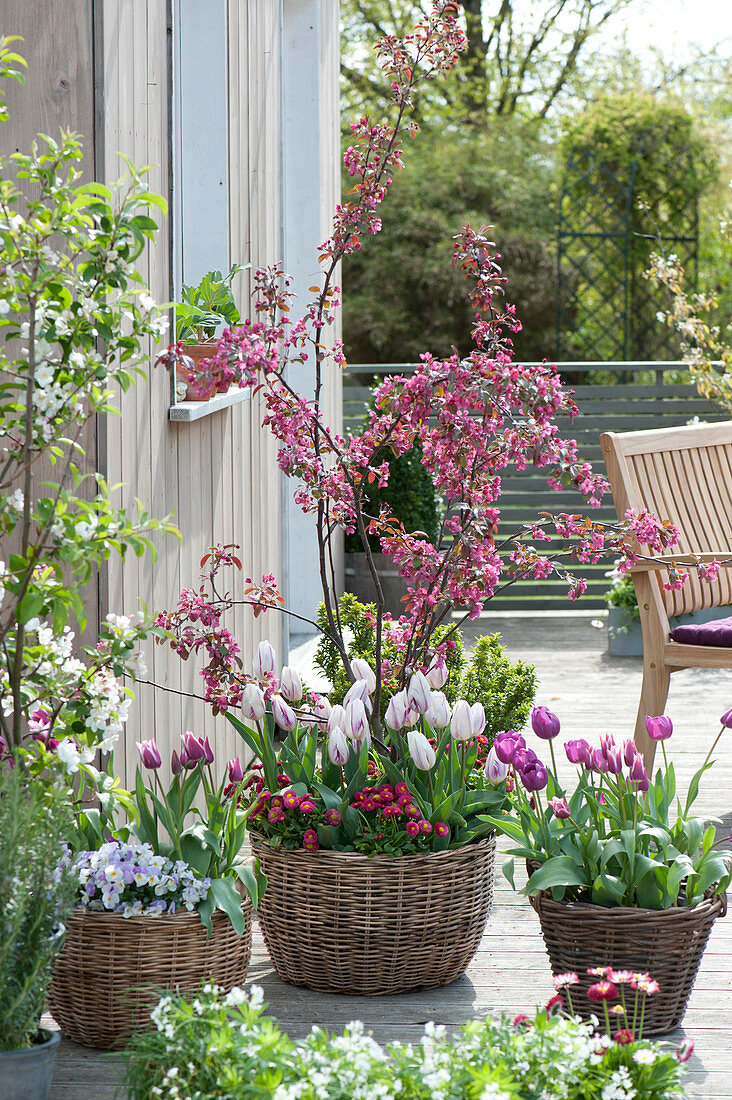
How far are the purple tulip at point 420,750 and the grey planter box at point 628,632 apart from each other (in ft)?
13.6

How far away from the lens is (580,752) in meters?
2.28

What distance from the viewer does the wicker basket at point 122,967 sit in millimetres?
2104

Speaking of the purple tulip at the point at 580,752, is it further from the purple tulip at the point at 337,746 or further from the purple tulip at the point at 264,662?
the purple tulip at the point at 264,662

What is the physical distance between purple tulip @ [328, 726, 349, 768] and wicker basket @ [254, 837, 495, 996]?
18cm

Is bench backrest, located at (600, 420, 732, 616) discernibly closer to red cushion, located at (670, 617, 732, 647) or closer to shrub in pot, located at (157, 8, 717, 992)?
red cushion, located at (670, 617, 732, 647)

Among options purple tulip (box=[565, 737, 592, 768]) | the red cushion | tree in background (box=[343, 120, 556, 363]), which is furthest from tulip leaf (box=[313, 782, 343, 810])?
tree in background (box=[343, 120, 556, 363])

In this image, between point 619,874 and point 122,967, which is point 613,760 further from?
point 122,967

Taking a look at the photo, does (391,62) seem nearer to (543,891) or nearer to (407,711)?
(407,711)

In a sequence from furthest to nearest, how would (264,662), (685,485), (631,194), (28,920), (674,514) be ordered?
(631,194), (685,485), (674,514), (264,662), (28,920)

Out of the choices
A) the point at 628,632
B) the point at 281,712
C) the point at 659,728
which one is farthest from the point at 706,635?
the point at 628,632

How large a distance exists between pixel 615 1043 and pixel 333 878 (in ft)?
2.20

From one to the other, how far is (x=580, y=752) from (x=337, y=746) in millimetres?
451

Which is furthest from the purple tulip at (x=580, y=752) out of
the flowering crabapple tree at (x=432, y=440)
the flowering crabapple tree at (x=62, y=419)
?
the flowering crabapple tree at (x=62, y=419)

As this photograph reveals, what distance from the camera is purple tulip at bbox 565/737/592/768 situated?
2.26m
